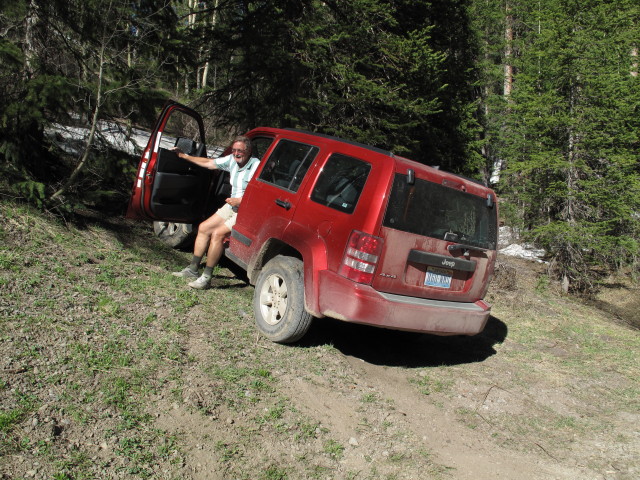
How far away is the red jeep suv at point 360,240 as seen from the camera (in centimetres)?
430

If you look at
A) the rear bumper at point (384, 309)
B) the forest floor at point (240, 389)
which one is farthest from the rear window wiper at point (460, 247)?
the forest floor at point (240, 389)

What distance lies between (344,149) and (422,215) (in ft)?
3.06

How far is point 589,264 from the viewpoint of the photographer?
33.6 ft

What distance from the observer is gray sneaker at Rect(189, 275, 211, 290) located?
5.71 m

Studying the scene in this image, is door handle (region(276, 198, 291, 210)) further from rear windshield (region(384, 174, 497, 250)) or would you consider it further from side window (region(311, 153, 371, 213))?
rear windshield (region(384, 174, 497, 250))

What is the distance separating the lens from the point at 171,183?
20.6 ft

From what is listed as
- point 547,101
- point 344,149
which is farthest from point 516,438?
point 547,101

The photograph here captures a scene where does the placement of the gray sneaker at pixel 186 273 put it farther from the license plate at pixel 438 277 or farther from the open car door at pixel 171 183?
the license plate at pixel 438 277

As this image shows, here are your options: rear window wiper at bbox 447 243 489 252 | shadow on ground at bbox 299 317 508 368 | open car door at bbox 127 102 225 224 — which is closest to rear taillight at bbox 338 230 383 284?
rear window wiper at bbox 447 243 489 252

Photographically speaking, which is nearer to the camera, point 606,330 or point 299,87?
point 606,330

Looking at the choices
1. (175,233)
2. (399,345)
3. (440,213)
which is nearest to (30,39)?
(175,233)

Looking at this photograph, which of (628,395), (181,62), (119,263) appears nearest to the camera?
(628,395)

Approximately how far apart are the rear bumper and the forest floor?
0.59 meters

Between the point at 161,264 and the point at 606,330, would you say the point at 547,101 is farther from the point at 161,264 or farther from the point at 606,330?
the point at 161,264
